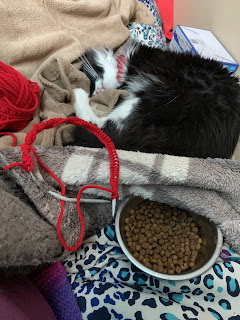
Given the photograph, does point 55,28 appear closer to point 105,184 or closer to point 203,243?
point 105,184

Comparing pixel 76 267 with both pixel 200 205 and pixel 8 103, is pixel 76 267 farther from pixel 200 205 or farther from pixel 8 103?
pixel 8 103

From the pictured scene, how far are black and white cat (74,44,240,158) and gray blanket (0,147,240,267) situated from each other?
91 millimetres

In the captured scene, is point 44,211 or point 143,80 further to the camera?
point 143,80

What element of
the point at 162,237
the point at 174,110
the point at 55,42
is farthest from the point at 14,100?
the point at 162,237

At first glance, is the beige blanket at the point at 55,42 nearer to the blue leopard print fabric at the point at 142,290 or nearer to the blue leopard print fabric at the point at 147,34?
the blue leopard print fabric at the point at 147,34

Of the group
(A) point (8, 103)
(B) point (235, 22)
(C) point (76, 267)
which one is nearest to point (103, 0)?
(B) point (235, 22)

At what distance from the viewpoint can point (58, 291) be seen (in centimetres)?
76

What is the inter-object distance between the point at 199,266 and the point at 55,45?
1108 millimetres

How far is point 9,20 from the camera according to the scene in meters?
1.12

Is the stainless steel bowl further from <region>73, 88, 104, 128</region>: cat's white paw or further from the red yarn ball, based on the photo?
the red yarn ball

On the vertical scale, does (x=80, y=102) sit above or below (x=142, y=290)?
above

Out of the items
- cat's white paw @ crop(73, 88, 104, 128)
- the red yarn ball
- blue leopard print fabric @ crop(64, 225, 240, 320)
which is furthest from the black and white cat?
blue leopard print fabric @ crop(64, 225, 240, 320)

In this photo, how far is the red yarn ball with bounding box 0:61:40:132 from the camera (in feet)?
3.01

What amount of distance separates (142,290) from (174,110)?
0.61 m
